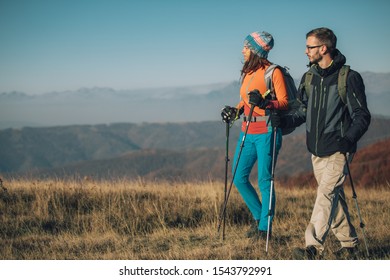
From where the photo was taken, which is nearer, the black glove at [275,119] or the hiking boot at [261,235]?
the black glove at [275,119]

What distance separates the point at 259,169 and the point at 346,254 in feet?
4.52

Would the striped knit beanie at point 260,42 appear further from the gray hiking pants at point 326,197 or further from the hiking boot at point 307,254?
the hiking boot at point 307,254

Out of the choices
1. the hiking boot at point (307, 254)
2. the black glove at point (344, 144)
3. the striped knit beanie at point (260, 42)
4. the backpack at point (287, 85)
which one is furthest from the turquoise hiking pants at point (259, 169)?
the black glove at point (344, 144)

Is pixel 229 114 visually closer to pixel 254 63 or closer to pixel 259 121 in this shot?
pixel 259 121

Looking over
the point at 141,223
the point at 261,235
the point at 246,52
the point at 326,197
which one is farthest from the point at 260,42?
the point at 141,223

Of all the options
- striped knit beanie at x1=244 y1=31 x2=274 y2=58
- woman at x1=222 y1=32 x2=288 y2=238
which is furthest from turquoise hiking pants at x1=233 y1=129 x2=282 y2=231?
striped knit beanie at x1=244 y1=31 x2=274 y2=58

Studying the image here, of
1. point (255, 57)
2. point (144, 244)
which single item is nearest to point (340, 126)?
point (255, 57)

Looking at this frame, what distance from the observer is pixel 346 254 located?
4.90 metres

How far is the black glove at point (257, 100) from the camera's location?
514 centimetres

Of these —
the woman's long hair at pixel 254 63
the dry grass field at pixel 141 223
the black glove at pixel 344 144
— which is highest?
the woman's long hair at pixel 254 63

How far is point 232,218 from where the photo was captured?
291 inches

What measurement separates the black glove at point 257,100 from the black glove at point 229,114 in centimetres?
76
